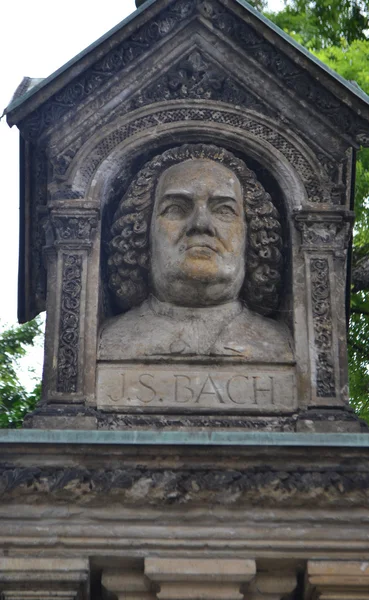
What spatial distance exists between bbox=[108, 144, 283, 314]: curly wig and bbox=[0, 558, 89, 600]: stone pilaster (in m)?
2.88

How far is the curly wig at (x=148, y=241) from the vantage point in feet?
42.7

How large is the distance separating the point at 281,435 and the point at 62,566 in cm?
179

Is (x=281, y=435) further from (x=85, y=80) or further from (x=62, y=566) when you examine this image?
(x=85, y=80)

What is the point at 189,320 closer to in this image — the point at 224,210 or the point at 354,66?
the point at 224,210

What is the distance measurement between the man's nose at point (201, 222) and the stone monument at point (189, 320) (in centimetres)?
2

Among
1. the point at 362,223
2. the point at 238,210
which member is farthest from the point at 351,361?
the point at 238,210

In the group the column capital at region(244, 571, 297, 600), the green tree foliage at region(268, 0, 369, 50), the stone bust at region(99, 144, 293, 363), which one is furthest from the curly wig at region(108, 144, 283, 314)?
the green tree foliage at region(268, 0, 369, 50)

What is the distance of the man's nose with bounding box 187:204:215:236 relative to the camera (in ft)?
41.5

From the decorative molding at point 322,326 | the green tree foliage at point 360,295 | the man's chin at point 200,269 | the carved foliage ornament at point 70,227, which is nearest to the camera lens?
the decorative molding at point 322,326

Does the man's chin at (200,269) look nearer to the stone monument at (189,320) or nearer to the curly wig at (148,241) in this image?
the stone monument at (189,320)

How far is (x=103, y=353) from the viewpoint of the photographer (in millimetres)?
12336

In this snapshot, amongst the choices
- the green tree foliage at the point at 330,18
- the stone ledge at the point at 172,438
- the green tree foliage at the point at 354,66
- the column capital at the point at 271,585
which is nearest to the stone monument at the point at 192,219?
the stone ledge at the point at 172,438

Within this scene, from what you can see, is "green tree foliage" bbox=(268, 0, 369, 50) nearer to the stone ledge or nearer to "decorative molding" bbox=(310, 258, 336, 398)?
"decorative molding" bbox=(310, 258, 336, 398)

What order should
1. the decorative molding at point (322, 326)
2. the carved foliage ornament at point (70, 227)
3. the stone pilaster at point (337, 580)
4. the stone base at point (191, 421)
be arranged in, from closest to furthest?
the stone pilaster at point (337, 580) < the stone base at point (191, 421) < the decorative molding at point (322, 326) < the carved foliage ornament at point (70, 227)
